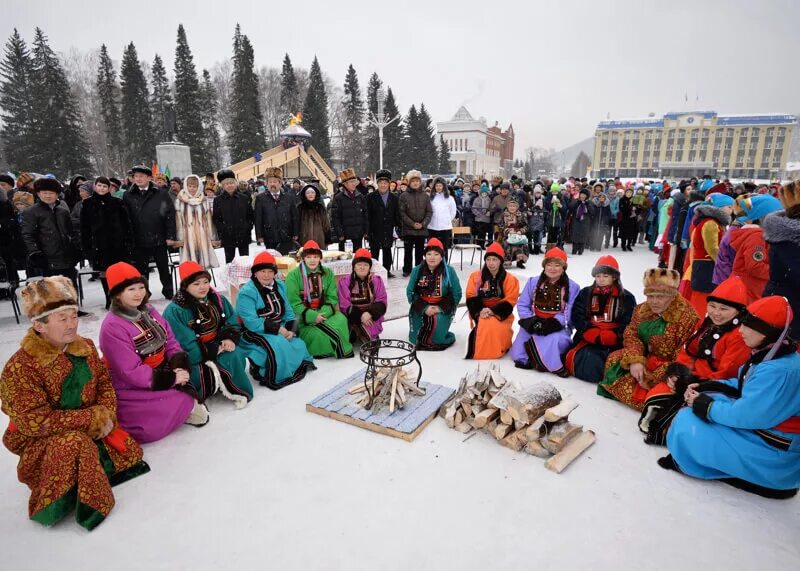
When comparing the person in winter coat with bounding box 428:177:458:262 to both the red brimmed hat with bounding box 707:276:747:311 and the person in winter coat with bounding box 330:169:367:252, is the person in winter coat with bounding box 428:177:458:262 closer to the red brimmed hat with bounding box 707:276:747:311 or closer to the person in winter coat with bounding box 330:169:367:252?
the person in winter coat with bounding box 330:169:367:252

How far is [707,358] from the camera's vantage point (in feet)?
10.2

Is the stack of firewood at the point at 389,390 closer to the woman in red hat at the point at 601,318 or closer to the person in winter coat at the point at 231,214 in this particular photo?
the woman in red hat at the point at 601,318

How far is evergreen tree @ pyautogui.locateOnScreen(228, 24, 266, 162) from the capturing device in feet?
106

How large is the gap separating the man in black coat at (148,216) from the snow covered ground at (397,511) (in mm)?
3515

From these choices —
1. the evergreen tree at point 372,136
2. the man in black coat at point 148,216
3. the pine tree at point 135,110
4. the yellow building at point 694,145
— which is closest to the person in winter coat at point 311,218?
the man in black coat at point 148,216

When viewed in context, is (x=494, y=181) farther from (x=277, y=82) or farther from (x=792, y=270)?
(x=277, y=82)

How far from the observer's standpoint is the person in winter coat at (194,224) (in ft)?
21.5

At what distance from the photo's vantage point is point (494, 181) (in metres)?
10.8

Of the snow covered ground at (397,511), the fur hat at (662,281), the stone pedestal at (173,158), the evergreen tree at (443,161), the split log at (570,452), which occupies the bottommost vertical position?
the snow covered ground at (397,511)

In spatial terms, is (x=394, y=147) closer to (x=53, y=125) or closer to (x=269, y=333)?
(x=53, y=125)

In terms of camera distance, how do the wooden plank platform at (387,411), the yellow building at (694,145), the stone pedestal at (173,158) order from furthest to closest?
the yellow building at (694,145), the stone pedestal at (173,158), the wooden plank platform at (387,411)

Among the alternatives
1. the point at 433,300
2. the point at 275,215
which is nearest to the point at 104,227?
the point at 275,215

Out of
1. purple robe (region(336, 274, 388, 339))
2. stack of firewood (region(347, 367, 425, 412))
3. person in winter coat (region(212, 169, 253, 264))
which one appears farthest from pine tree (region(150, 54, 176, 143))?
stack of firewood (region(347, 367, 425, 412))

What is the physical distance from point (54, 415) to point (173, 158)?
16207 millimetres
